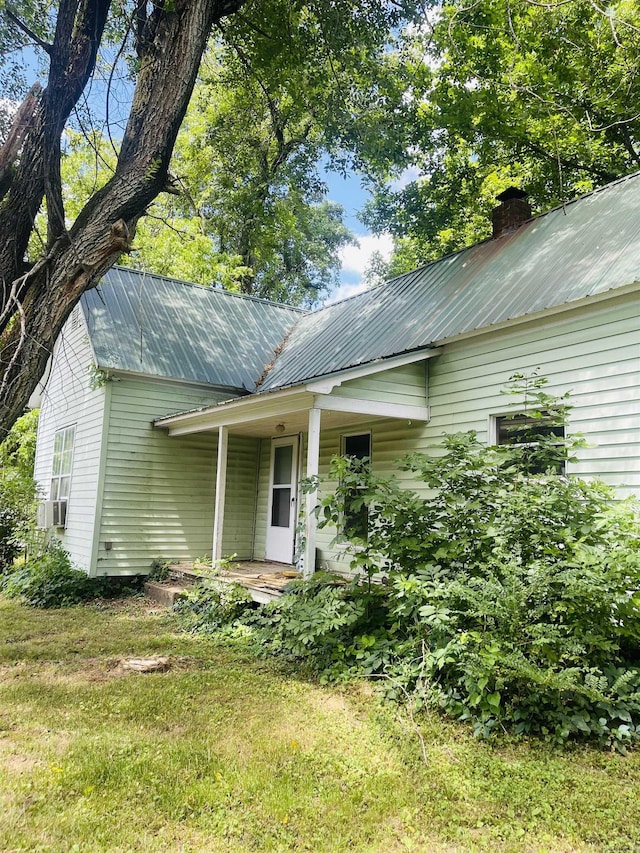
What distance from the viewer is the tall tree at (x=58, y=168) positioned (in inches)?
179

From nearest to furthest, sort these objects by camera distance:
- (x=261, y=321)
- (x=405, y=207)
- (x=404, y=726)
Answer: (x=404, y=726) < (x=261, y=321) < (x=405, y=207)

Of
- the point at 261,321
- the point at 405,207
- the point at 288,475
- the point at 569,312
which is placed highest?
the point at 405,207

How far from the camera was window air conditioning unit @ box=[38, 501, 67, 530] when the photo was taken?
36.2 feet

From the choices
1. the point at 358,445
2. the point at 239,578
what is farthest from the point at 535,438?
the point at 239,578

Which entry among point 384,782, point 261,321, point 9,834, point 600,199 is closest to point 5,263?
point 9,834

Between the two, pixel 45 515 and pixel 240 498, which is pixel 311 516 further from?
pixel 45 515

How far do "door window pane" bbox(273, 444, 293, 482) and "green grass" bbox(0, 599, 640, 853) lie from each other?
5216 millimetres

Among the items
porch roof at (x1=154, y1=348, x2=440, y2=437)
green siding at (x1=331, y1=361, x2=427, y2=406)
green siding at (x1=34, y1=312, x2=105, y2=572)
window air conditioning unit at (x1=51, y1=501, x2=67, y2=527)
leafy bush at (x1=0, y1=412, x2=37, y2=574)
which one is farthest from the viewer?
leafy bush at (x1=0, y1=412, x2=37, y2=574)

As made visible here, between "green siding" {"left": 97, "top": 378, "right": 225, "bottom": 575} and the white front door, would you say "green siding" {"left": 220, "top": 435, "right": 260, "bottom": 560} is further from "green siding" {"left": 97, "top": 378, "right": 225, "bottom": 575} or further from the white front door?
the white front door

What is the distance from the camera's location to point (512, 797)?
127 inches

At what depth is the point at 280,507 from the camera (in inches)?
405

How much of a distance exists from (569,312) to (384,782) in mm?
4802

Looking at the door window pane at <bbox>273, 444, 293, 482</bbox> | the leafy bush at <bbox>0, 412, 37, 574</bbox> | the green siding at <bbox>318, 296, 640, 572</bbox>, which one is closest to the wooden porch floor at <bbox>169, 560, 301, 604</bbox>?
the door window pane at <bbox>273, 444, 293, 482</bbox>

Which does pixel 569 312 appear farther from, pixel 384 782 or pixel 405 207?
pixel 405 207
